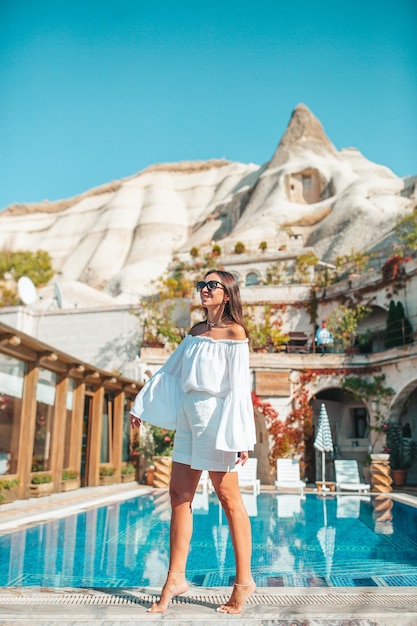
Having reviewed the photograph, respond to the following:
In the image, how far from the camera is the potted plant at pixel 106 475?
46.1 ft

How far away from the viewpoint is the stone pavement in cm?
269

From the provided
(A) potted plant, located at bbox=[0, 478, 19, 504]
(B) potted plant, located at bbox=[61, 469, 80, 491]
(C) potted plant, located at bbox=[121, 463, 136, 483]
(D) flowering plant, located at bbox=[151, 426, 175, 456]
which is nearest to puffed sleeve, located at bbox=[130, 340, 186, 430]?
(A) potted plant, located at bbox=[0, 478, 19, 504]

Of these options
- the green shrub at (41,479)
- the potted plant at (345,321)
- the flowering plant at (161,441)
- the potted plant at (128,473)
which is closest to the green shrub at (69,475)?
the green shrub at (41,479)

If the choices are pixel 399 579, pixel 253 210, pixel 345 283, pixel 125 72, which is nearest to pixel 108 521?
pixel 399 579

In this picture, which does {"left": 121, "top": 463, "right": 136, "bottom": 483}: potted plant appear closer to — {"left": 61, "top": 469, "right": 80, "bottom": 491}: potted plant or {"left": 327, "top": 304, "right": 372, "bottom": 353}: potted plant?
{"left": 61, "top": 469, "right": 80, "bottom": 491}: potted plant

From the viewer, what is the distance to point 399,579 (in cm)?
443

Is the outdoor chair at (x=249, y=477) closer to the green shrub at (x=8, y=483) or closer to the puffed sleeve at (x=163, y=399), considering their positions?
the green shrub at (x=8, y=483)

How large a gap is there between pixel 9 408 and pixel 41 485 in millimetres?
1795

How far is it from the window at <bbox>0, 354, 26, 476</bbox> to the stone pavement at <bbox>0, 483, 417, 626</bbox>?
271 inches

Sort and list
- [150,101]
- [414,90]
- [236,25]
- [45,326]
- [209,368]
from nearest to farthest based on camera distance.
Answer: [209,368] → [236,25] → [414,90] → [45,326] → [150,101]

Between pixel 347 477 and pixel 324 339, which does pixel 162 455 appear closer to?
pixel 347 477

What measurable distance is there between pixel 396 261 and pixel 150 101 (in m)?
15.0

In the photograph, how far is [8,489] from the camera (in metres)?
9.52

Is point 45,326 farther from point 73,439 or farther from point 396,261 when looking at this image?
point 396,261
